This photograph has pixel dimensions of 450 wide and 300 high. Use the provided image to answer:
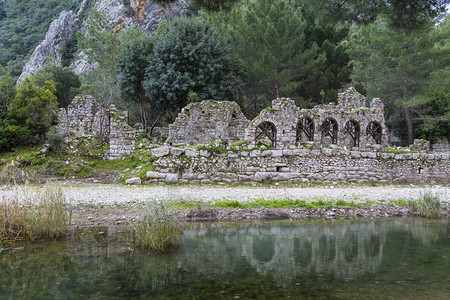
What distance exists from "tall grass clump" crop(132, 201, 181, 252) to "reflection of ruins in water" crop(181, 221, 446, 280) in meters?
0.47

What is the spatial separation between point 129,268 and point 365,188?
11.1 meters

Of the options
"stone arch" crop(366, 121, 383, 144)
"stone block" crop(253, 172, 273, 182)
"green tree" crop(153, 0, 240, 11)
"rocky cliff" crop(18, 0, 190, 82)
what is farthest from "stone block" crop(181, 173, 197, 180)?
"rocky cliff" crop(18, 0, 190, 82)

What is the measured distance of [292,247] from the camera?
778 centimetres

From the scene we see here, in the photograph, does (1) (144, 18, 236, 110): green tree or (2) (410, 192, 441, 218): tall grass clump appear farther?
(1) (144, 18, 236, 110): green tree

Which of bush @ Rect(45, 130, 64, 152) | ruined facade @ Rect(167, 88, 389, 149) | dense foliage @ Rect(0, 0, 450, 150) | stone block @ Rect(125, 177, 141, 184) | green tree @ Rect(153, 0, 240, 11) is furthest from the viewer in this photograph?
dense foliage @ Rect(0, 0, 450, 150)

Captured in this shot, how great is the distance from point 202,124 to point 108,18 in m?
49.7

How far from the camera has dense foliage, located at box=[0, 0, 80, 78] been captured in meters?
69.8

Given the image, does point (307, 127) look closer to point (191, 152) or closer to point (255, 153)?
point (255, 153)

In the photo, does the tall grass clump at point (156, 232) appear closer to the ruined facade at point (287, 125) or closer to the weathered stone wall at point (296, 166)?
the weathered stone wall at point (296, 166)

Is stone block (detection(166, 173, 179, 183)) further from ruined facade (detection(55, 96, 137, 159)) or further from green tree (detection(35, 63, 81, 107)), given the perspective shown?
green tree (detection(35, 63, 81, 107))

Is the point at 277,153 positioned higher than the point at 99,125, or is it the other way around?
the point at 99,125

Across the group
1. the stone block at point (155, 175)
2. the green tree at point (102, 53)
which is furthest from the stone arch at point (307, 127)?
the green tree at point (102, 53)

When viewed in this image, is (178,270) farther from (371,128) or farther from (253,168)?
(371,128)

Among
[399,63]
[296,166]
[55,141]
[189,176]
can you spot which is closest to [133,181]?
[189,176]
